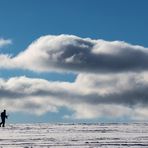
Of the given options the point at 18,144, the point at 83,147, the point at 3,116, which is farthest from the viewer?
the point at 3,116

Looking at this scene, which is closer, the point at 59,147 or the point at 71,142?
the point at 59,147

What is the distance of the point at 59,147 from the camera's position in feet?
86.2

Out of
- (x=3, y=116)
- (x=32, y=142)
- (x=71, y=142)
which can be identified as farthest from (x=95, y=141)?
(x=3, y=116)

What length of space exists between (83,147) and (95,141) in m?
3.45

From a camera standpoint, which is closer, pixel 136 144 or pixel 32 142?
pixel 136 144

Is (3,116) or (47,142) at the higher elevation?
(3,116)

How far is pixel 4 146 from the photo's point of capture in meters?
27.2

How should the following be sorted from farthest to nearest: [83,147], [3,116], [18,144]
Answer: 1. [3,116]
2. [18,144]
3. [83,147]

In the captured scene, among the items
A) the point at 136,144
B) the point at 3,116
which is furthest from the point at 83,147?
the point at 3,116

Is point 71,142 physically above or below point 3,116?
below

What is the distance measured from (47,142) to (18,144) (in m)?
1.68

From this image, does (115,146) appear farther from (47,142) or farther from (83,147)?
(47,142)

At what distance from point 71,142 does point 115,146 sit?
3.24 m

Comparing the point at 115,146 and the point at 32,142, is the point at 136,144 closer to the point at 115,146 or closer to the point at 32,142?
the point at 115,146
